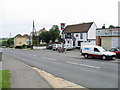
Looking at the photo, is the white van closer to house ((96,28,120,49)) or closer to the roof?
house ((96,28,120,49))

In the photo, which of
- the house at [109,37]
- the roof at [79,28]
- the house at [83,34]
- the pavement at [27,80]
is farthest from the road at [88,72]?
the roof at [79,28]

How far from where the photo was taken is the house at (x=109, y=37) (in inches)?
1208

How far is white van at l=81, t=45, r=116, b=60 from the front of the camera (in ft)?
67.6

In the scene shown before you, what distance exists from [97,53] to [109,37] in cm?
1142

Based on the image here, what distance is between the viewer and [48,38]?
7219cm

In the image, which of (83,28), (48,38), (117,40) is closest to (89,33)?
(83,28)

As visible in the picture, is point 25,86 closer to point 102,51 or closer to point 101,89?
point 101,89

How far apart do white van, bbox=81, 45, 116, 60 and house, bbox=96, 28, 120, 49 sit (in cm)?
958

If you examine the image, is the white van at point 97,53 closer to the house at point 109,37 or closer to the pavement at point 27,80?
the house at point 109,37

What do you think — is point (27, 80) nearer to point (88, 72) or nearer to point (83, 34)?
point (88, 72)

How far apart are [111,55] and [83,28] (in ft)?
105

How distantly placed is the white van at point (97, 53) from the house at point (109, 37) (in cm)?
958

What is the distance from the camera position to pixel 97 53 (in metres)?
21.8

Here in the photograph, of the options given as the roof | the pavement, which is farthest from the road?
the roof
